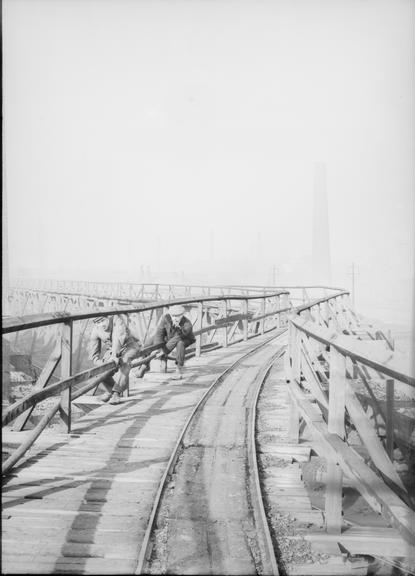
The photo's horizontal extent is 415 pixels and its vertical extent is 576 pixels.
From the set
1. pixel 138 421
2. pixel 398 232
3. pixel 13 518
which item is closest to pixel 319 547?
pixel 13 518

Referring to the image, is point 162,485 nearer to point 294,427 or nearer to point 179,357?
point 294,427

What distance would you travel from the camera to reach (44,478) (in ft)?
11.6

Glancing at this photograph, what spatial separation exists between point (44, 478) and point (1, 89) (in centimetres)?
285

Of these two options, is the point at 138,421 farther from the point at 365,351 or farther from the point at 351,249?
the point at 351,249

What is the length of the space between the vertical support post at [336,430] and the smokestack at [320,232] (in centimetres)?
5901

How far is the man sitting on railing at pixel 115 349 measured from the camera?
19.1ft

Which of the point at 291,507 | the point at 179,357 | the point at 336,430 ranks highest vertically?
the point at 336,430

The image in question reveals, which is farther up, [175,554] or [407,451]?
[175,554]

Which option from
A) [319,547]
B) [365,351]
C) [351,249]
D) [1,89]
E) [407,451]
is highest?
[351,249]

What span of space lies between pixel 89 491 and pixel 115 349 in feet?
8.32

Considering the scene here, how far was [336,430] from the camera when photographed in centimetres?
336

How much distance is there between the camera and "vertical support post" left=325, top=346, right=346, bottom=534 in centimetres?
317

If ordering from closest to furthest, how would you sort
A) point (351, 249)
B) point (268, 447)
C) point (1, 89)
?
point (1, 89)
point (268, 447)
point (351, 249)

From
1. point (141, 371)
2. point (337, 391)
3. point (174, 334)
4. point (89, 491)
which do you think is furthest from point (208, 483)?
point (141, 371)
